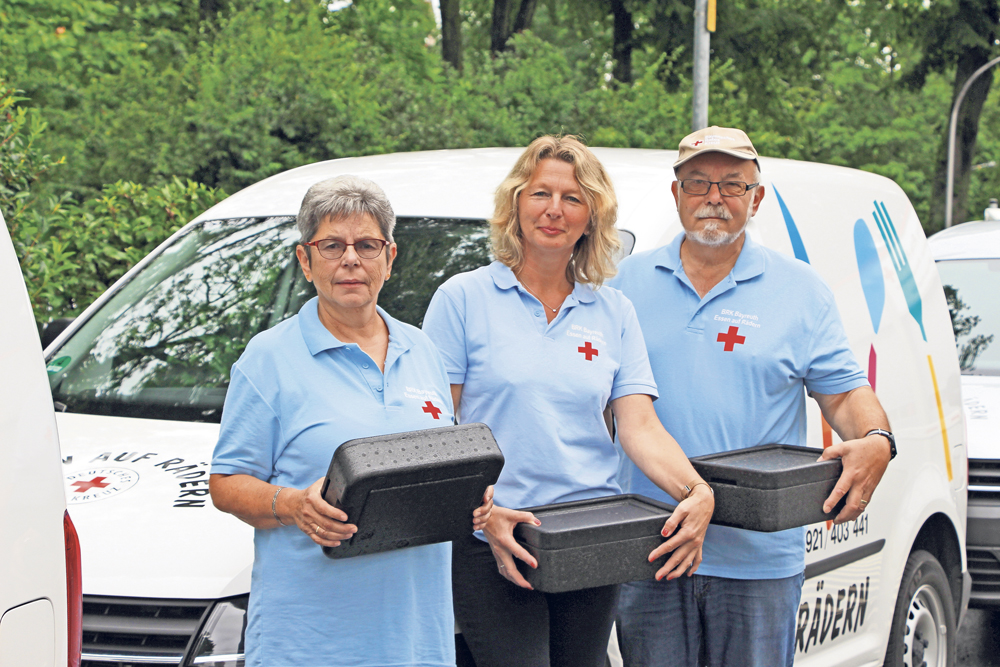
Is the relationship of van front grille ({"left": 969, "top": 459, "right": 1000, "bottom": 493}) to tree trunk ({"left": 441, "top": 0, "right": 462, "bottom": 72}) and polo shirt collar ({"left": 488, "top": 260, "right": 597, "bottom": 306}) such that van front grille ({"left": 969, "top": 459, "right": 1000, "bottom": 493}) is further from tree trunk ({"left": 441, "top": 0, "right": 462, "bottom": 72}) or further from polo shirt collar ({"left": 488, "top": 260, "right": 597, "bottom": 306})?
tree trunk ({"left": 441, "top": 0, "right": 462, "bottom": 72})

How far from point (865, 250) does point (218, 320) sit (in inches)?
98.6

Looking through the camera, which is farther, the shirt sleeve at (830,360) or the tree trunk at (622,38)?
the tree trunk at (622,38)

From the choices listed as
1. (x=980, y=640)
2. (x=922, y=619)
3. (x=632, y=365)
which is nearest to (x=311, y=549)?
(x=632, y=365)

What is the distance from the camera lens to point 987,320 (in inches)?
274

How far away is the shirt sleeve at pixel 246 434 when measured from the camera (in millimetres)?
2342

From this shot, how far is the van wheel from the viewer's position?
4.42 metres

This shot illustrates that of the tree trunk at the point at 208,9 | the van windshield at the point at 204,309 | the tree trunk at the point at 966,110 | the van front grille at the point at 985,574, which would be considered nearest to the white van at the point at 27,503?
the van windshield at the point at 204,309

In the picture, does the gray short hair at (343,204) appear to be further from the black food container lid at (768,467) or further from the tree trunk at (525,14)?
the tree trunk at (525,14)

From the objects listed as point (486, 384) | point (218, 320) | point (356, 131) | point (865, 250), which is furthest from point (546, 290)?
point (356, 131)

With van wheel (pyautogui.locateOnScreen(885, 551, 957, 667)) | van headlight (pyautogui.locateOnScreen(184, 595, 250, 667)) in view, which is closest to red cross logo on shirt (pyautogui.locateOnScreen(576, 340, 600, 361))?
van headlight (pyautogui.locateOnScreen(184, 595, 250, 667))

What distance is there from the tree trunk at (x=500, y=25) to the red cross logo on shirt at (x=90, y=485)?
15.9m

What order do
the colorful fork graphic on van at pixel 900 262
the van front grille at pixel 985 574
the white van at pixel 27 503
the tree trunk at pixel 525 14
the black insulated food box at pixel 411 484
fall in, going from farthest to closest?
the tree trunk at pixel 525 14, the van front grille at pixel 985 574, the colorful fork graphic on van at pixel 900 262, the black insulated food box at pixel 411 484, the white van at pixel 27 503

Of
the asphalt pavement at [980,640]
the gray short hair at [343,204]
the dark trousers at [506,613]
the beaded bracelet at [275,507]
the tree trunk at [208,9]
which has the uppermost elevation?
the tree trunk at [208,9]

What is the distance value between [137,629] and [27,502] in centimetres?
81
